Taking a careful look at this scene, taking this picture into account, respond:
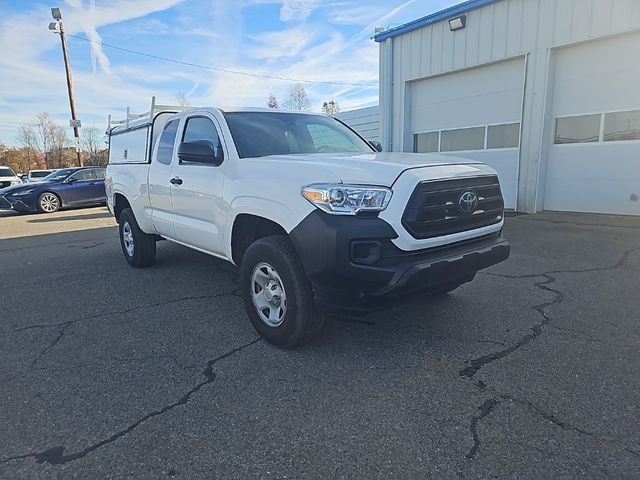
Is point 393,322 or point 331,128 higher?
point 331,128

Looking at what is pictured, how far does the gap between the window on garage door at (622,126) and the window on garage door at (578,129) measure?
192mm

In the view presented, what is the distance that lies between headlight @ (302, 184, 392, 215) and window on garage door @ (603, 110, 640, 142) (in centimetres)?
923

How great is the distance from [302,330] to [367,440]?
1.05 metres

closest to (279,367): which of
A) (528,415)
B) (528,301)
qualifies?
(528,415)

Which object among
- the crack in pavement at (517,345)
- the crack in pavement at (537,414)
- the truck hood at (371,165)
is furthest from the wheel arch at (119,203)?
the crack in pavement at (537,414)

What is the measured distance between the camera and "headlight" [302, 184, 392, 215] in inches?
113

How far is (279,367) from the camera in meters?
3.17

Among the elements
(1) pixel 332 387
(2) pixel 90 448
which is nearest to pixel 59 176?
(2) pixel 90 448

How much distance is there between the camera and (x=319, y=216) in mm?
2902

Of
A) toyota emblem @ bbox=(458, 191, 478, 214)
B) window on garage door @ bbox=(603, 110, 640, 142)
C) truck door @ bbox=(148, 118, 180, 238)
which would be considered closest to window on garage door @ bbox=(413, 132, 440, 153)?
window on garage door @ bbox=(603, 110, 640, 142)

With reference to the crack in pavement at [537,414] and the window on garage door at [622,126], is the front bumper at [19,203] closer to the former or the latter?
the crack in pavement at [537,414]

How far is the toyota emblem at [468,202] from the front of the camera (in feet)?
10.5

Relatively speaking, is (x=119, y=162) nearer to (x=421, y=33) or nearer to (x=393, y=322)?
(x=393, y=322)

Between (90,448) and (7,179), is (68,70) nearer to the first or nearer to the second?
(7,179)
